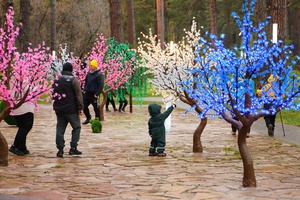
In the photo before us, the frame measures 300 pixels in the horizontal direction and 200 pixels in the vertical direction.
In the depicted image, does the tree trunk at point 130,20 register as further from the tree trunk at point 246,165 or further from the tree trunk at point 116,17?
the tree trunk at point 246,165

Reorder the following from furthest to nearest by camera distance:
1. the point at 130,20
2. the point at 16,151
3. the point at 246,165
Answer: the point at 130,20 < the point at 16,151 < the point at 246,165

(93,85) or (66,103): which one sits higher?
(93,85)

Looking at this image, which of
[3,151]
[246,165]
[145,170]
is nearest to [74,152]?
[3,151]

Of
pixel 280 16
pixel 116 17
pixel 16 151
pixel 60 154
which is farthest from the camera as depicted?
pixel 116 17

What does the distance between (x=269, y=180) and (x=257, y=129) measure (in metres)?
7.73

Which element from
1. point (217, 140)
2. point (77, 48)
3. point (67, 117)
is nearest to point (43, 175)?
point (67, 117)

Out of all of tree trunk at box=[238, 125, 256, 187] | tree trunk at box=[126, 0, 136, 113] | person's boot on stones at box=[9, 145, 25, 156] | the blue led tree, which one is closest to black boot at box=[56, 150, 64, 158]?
person's boot on stones at box=[9, 145, 25, 156]

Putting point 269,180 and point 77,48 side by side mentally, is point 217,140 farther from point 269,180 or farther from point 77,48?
point 77,48

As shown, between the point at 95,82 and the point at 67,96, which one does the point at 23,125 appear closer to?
the point at 67,96

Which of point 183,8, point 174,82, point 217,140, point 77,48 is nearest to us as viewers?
point 174,82

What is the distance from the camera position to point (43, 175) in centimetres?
930

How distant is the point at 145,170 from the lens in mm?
9773

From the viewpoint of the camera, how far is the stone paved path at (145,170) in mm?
7926

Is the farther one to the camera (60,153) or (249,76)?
(60,153)
